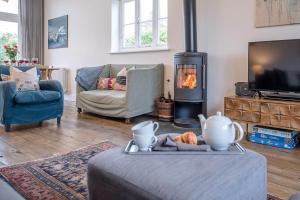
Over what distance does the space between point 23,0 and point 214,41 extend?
5059mm

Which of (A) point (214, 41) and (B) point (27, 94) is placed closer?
(B) point (27, 94)

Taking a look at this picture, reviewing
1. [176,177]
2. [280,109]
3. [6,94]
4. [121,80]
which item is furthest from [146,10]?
[176,177]

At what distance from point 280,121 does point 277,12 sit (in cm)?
125

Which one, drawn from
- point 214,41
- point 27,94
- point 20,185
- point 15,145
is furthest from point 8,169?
point 214,41

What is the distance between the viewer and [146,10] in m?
4.57

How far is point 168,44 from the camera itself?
13.6 feet

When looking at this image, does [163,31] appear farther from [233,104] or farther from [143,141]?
[143,141]

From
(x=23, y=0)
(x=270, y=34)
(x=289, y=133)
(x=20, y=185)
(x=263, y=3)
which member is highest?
(x=23, y=0)

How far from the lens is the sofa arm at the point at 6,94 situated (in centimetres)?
317

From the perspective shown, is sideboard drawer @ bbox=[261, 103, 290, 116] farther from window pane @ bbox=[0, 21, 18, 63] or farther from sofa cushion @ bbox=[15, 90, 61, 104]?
window pane @ bbox=[0, 21, 18, 63]

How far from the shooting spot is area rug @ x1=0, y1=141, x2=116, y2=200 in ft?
5.56

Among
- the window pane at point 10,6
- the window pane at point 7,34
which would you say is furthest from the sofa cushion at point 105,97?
the window pane at point 10,6

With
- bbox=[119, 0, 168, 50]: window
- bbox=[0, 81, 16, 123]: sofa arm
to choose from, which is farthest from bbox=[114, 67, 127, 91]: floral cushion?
bbox=[0, 81, 16, 123]: sofa arm

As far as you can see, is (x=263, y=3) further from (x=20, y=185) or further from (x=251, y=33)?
(x=20, y=185)
